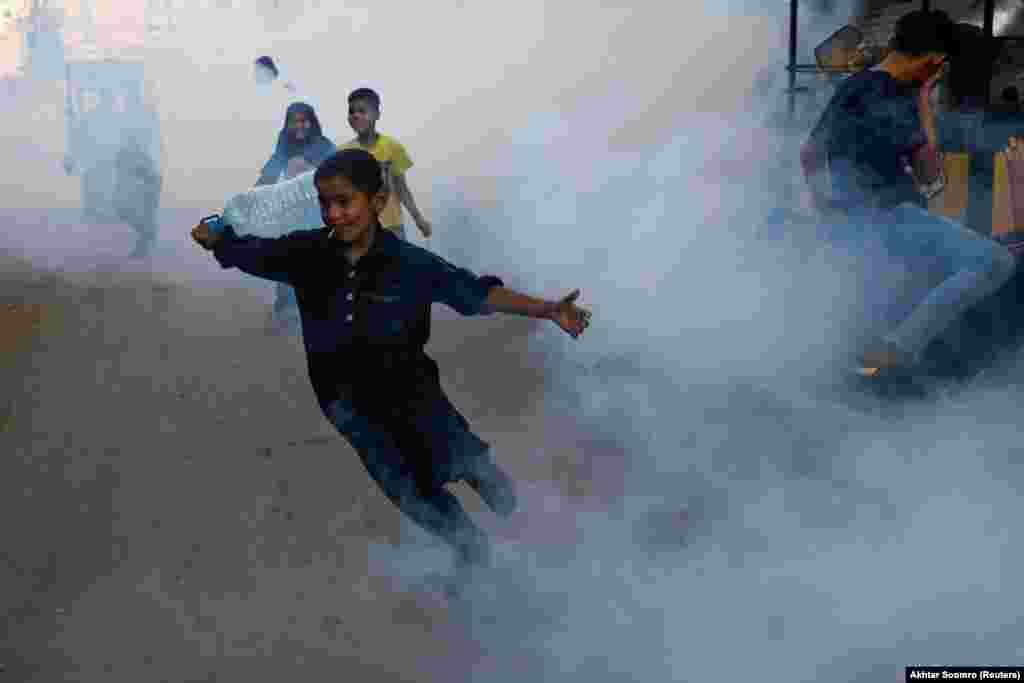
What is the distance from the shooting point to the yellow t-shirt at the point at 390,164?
590 cm

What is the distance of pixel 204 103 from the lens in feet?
51.7

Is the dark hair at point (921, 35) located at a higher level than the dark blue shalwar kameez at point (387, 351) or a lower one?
higher

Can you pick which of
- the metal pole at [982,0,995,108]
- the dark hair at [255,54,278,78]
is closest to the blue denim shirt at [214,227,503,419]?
the metal pole at [982,0,995,108]

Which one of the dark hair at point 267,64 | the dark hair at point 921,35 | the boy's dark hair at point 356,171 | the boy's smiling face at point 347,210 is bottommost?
the dark hair at point 267,64

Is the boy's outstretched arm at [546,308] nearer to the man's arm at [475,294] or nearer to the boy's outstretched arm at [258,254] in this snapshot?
the man's arm at [475,294]

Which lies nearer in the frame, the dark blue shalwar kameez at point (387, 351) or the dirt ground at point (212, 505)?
the dirt ground at point (212, 505)

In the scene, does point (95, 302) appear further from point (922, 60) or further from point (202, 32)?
point (202, 32)

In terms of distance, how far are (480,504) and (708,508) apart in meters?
0.72

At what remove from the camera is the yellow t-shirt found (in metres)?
5.90

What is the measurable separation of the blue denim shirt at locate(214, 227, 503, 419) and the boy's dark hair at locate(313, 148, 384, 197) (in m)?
0.12

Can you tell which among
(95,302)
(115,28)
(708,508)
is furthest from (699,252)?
(115,28)

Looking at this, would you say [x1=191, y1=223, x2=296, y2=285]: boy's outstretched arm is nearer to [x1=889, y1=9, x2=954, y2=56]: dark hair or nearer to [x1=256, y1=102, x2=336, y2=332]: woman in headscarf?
[x1=889, y1=9, x2=954, y2=56]: dark hair

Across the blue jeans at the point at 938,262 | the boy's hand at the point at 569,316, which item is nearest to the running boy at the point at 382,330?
the boy's hand at the point at 569,316

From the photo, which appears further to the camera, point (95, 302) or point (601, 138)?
point (95, 302)
